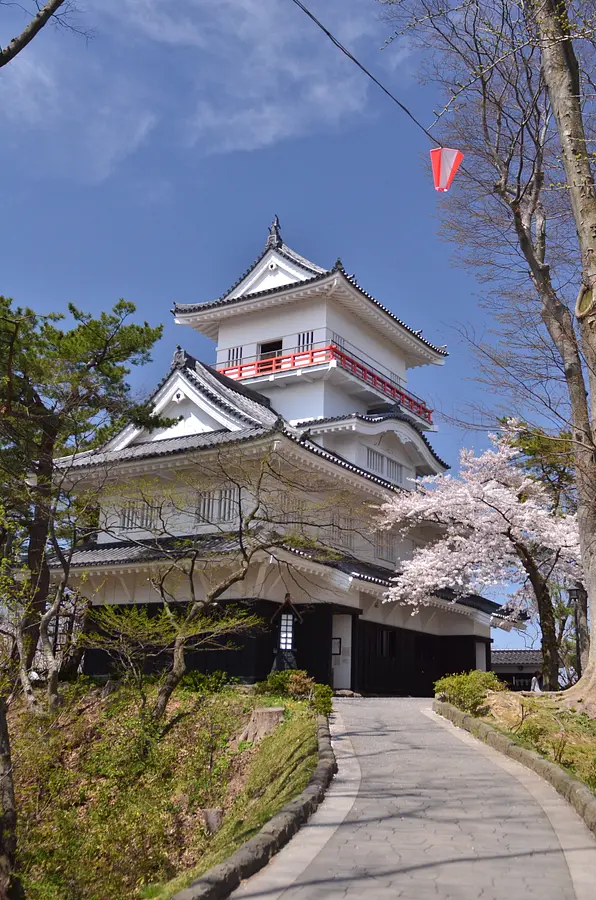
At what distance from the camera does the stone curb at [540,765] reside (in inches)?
266

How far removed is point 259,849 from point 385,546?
21.0 meters

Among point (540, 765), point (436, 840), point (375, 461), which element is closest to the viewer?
point (436, 840)

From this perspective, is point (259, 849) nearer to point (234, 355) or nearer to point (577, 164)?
point (577, 164)

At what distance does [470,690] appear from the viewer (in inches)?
598

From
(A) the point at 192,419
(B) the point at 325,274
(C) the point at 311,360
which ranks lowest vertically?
(A) the point at 192,419

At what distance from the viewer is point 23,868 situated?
1007 cm

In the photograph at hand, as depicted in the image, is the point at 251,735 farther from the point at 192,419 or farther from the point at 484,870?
the point at 192,419

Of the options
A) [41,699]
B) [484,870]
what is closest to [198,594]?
[41,699]

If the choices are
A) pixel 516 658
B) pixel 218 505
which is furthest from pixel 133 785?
pixel 516 658

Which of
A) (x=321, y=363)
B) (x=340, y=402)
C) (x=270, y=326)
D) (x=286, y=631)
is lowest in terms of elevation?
(x=286, y=631)

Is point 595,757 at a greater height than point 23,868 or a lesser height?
greater

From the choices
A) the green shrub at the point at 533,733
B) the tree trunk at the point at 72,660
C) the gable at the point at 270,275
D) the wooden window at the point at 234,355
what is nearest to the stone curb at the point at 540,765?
the green shrub at the point at 533,733

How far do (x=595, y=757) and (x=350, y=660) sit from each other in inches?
502

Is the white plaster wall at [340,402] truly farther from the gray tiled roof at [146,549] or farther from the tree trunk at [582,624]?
the tree trunk at [582,624]
